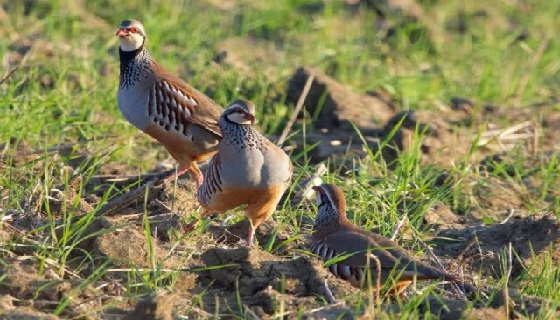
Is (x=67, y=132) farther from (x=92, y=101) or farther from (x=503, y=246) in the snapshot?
(x=503, y=246)

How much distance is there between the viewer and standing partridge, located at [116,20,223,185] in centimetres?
693

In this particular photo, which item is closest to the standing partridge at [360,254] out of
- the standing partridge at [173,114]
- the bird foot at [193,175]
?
the bird foot at [193,175]

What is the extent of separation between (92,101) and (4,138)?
3.96 ft

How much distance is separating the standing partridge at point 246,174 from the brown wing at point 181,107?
977mm

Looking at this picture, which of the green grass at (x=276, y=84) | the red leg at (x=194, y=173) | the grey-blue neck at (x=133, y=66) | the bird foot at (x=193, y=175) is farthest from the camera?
the grey-blue neck at (x=133, y=66)

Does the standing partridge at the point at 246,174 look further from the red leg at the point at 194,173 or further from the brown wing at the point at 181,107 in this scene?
the brown wing at the point at 181,107

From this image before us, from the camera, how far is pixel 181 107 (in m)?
6.98

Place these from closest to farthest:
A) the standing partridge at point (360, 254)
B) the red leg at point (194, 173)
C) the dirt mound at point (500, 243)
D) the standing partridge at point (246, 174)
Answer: the standing partridge at point (360, 254) < the standing partridge at point (246, 174) < the dirt mound at point (500, 243) < the red leg at point (194, 173)

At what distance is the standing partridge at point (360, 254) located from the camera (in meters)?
5.05

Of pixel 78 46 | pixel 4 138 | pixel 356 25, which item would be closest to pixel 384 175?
pixel 4 138

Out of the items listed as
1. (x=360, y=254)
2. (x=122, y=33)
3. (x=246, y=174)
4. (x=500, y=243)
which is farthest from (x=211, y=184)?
(x=122, y=33)

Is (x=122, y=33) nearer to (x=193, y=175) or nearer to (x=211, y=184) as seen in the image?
(x=193, y=175)

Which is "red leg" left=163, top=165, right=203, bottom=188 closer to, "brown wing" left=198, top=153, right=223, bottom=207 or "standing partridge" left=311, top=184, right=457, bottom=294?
"brown wing" left=198, top=153, right=223, bottom=207

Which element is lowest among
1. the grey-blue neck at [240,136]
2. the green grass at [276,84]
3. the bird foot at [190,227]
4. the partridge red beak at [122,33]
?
the green grass at [276,84]
